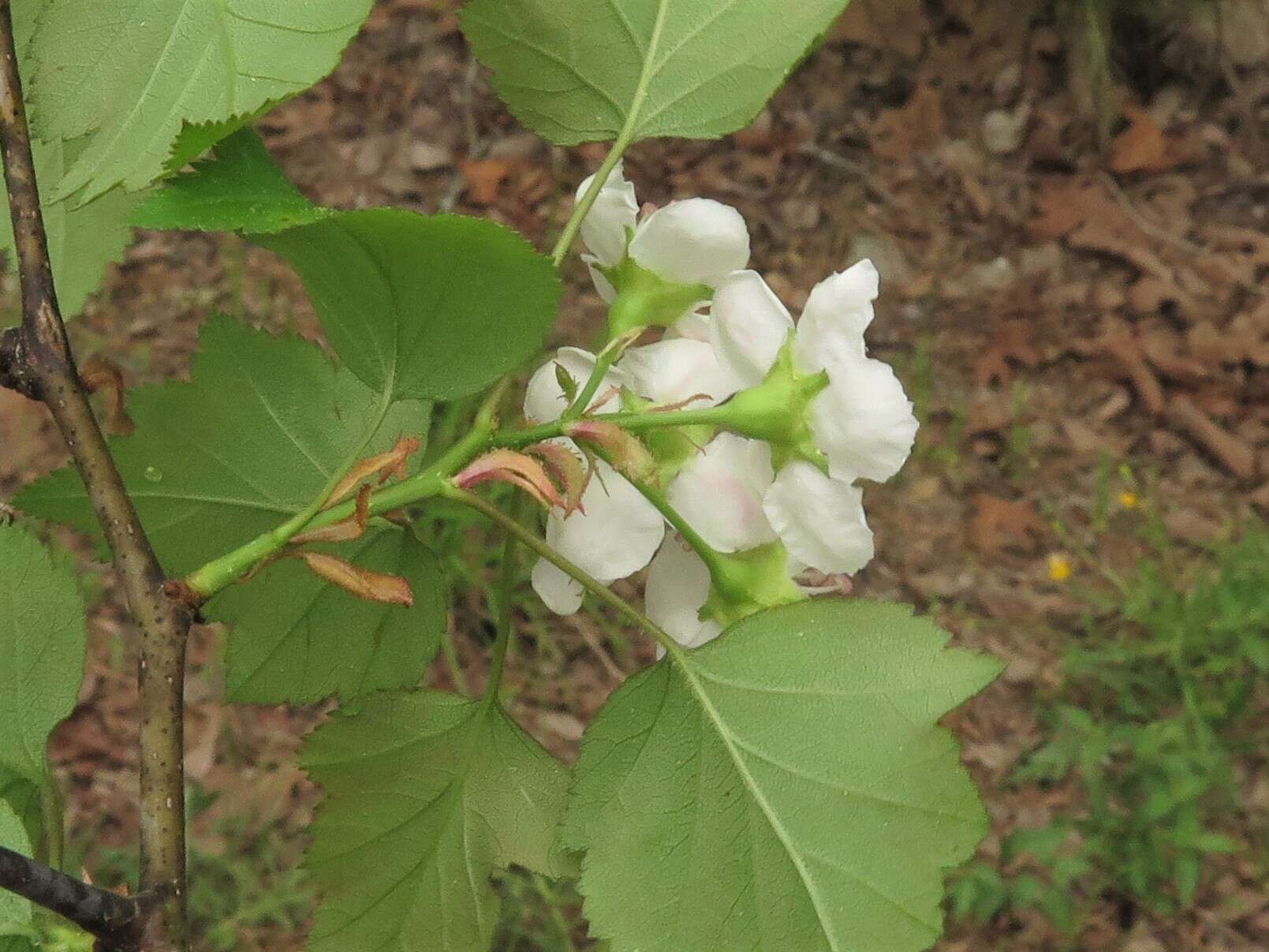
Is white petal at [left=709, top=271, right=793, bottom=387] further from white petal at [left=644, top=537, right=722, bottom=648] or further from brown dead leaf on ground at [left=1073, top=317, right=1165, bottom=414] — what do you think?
brown dead leaf on ground at [left=1073, top=317, right=1165, bottom=414]

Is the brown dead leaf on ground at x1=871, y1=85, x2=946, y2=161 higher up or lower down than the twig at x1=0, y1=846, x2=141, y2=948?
lower down

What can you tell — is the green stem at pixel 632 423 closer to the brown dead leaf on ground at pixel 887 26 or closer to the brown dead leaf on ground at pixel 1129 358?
the brown dead leaf on ground at pixel 1129 358

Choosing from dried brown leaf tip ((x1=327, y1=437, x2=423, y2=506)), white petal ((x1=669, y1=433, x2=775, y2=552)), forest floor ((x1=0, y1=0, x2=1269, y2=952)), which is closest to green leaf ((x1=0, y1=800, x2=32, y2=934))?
dried brown leaf tip ((x1=327, y1=437, x2=423, y2=506))

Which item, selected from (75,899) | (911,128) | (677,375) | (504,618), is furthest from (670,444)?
(911,128)

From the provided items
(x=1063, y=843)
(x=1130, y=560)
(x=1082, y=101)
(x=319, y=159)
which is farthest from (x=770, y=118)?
(x=1063, y=843)

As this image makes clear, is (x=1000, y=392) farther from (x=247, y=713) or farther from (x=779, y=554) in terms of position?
(x=779, y=554)

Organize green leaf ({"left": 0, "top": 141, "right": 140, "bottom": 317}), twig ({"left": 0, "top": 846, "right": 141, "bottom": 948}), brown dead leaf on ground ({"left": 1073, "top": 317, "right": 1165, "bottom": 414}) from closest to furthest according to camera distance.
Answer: twig ({"left": 0, "top": 846, "right": 141, "bottom": 948}) < green leaf ({"left": 0, "top": 141, "right": 140, "bottom": 317}) < brown dead leaf on ground ({"left": 1073, "top": 317, "right": 1165, "bottom": 414})

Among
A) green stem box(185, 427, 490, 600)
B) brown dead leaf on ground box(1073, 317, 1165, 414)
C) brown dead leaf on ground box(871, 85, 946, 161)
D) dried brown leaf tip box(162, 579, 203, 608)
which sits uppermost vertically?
green stem box(185, 427, 490, 600)

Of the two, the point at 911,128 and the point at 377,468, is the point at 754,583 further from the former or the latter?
the point at 911,128
